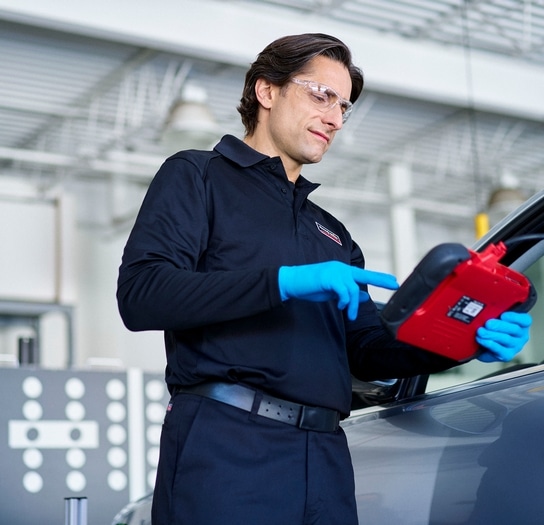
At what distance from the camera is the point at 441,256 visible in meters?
1.58

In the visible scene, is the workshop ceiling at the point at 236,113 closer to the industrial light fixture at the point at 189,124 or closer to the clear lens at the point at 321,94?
the industrial light fixture at the point at 189,124

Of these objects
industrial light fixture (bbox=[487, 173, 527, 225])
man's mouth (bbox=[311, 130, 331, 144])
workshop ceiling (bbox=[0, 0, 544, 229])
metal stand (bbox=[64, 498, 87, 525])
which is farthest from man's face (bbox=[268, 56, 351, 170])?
industrial light fixture (bbox=[487, 173, 527, 225])

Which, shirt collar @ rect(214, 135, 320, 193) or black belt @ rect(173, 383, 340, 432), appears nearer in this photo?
black belt @ rect(173, 383, 340, 432)

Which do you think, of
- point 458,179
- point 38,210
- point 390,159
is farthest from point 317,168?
point 38,210

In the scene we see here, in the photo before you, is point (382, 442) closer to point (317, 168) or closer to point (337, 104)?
point (337, 104)

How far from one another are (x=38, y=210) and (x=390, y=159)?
17.2 feet

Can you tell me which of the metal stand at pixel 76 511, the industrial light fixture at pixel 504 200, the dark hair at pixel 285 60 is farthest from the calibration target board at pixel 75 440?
the industrial light fixture at pixel 504 200

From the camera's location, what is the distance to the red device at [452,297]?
1.58m

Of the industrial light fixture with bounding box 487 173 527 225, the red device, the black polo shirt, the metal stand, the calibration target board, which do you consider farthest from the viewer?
the industrial light fixture with bounding box 487 173 527 225

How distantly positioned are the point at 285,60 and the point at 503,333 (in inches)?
29.5

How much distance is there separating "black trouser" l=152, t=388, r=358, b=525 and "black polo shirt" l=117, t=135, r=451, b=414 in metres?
0.07

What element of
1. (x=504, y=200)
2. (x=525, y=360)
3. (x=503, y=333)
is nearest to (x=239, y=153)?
(x=503, y=333)

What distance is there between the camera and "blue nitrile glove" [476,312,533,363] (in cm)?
179

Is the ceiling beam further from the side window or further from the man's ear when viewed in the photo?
the man's ear
